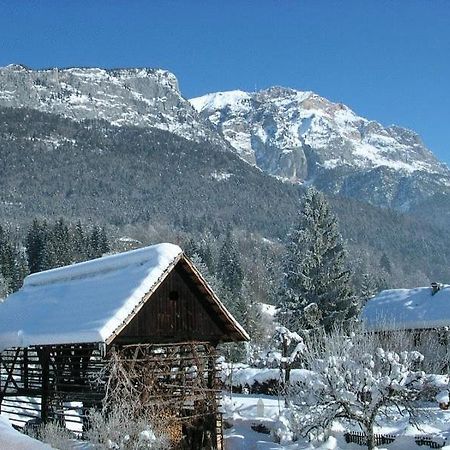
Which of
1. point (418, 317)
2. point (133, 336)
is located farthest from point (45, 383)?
point (418, 317)

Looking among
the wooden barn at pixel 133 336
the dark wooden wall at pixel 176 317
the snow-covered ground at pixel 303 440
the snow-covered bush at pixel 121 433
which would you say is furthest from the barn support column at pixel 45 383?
the snow-covered ground at pixel 303 440

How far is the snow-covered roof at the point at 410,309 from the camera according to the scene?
46.0 metres

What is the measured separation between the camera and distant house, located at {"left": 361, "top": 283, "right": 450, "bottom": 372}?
127ft

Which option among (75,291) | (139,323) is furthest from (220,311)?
(75,291)

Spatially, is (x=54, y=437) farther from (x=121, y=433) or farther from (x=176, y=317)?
(x=176, y=317)

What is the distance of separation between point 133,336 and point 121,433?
Result: 13.7ft

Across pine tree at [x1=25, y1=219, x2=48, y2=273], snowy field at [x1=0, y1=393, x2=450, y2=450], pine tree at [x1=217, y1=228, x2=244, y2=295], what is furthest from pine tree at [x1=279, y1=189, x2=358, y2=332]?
pine tree at [x1=25, y1=219, x2=48, y2=273]

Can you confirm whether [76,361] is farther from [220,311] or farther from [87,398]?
[220,311]

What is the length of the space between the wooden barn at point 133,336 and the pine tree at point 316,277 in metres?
26.3

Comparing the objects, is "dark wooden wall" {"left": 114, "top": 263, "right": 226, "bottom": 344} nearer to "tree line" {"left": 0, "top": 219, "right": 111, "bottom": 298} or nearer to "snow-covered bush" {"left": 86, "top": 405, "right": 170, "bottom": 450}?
"snow-covered bush" {"left": 86, "top": 405, "right": 170, "bottom": 450}

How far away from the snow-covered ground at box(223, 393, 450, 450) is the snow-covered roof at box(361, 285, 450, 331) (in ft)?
40.5

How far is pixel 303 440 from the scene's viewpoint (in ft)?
89.6

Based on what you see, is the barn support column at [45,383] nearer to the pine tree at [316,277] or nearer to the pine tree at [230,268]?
the pine tree at [316,277]

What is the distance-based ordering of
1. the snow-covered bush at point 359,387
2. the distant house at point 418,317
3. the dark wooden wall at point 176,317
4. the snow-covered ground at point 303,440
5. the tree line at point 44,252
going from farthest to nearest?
the tree line at point 44,252, the distant house at point 418,317, the snow-covered ground at point 303,440, the snow-covered bush at point 359,387, the dark wooden wall at point 176,317
